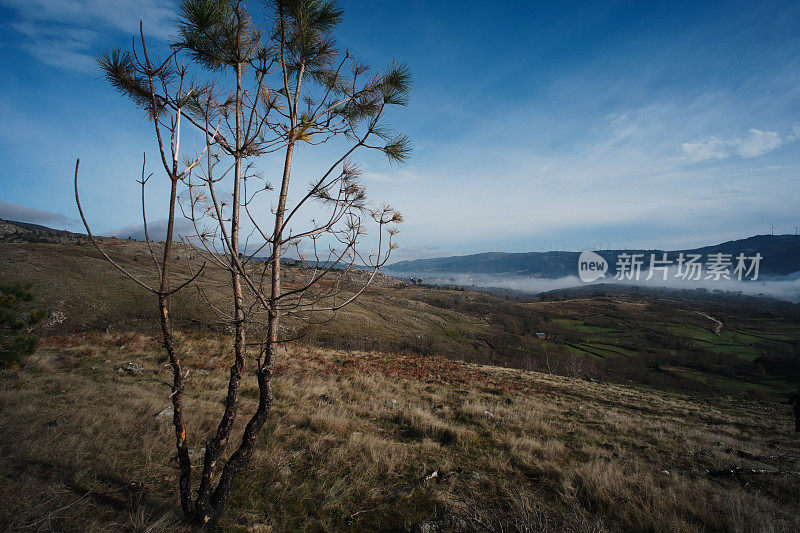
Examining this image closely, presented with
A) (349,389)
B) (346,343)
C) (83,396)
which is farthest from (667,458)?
(346,343)

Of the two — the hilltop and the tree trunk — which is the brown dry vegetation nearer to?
the hilltop

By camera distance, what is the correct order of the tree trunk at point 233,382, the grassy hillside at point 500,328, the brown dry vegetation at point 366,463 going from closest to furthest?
the tree trunk at point 233,382 < the brown dry vegetation at point 366,463 < the grassy hillside at point 500,328

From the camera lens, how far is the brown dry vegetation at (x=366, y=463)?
397 cm

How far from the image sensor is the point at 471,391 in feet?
42.9

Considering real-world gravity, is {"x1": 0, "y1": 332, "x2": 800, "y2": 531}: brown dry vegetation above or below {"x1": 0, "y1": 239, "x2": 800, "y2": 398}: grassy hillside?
above

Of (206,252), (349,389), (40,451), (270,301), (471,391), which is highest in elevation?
(206,252)

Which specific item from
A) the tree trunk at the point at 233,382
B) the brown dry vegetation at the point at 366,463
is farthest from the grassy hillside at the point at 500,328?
the brown dry vegetation at the point at 366,463

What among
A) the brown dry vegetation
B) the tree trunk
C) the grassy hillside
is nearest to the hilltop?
the brown dry vegetation

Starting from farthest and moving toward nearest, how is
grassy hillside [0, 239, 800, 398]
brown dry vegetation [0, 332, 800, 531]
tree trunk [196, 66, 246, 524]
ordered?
grassy hillside [0, 239, 800, 398] < brown dry vegetation [0, 332, 800, 531] < tree trunk [196, 66, 246, 524]

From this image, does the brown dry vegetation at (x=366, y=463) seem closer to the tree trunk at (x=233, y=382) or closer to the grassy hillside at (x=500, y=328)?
the tree trunk at (x=233, y=382)

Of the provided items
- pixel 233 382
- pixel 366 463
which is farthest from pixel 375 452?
pixel 233 382

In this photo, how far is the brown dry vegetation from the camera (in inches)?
156

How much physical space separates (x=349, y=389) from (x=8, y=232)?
98631 mm

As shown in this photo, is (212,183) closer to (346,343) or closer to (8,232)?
(346,343)
